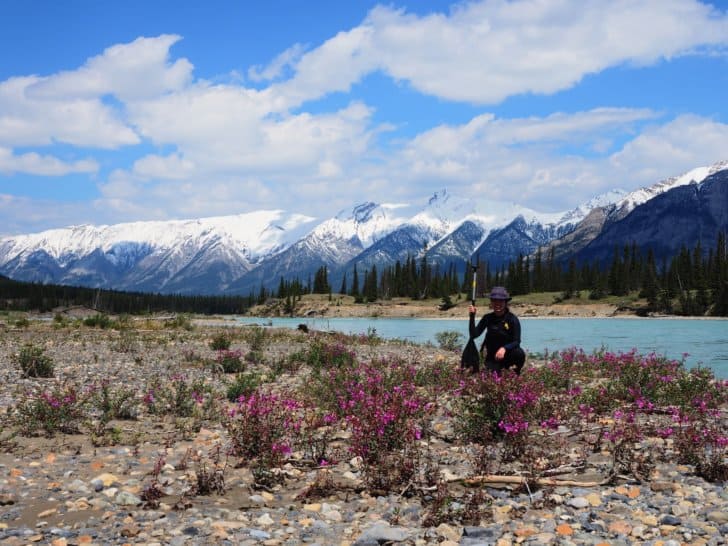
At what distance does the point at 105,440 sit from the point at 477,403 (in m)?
7.10

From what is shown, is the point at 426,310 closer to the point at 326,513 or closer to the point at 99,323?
the point at 99,323

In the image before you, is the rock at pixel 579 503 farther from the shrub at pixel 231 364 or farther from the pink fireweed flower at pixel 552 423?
the shrub at pixel 231 364

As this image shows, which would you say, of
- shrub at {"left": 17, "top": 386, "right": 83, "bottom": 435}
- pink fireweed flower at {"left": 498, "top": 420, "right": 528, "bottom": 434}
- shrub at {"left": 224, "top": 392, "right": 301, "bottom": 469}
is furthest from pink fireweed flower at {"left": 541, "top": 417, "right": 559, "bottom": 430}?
shrub at {"left": 17, "top": 386, "right": 83, "bottom": 435}

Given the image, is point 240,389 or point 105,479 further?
point 240,389

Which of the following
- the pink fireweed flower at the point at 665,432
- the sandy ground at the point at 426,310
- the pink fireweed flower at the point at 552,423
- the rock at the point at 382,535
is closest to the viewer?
the rock at the point at 382,535

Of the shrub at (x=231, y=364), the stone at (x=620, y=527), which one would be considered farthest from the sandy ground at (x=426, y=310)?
the stone at (x=620, y=527)

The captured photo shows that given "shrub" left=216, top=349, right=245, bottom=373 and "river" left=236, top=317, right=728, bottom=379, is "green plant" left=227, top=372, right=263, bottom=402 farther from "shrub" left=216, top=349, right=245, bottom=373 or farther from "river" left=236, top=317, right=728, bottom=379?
"river" left=236, top=317, right=728, bottom=379

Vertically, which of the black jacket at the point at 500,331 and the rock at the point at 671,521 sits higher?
the black jacket at the point at 500,331

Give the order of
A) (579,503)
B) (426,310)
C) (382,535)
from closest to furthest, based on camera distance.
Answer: (382,535)
(579,503)
(426,310)

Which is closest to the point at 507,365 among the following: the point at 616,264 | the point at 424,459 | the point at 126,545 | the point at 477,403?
the point at 477,403

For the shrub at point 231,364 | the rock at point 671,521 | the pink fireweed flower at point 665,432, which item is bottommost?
the shrub at point 231,364

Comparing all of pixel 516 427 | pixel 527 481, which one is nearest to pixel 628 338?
pixel 516 427

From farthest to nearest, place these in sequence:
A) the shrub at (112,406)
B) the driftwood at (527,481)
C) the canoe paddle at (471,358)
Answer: the canoe paddle at (471,358), the shrub at (112,406), the driftwood at (527,481)

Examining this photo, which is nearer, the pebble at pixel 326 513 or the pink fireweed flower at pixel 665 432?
the pebble at pixel 326 513
